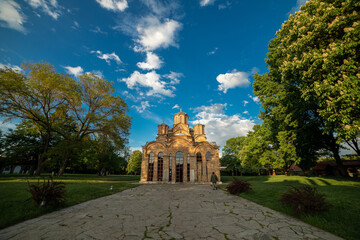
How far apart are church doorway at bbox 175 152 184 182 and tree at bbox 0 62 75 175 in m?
17.9

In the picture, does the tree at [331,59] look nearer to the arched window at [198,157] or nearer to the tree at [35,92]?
the arched window at [198,157]

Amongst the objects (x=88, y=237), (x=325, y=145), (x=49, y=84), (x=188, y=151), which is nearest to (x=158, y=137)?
(x=188, y=151)

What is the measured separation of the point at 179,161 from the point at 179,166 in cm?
75

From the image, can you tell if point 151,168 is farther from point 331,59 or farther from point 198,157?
point 331,59

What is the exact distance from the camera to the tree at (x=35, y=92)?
1692cm

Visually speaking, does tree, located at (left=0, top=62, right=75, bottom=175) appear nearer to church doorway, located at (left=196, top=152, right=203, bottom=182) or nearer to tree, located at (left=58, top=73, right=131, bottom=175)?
tree, located at (left=58, top=73, right=131, bottom=175)

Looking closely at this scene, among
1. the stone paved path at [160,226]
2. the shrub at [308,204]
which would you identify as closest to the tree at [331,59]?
the shrub at [308,204]

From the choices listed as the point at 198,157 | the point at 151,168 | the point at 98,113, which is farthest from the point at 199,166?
the point at 98,113

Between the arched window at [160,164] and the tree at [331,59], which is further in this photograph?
the arched window at [160,164]

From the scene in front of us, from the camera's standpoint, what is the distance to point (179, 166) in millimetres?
22797

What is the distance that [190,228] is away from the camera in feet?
13.4

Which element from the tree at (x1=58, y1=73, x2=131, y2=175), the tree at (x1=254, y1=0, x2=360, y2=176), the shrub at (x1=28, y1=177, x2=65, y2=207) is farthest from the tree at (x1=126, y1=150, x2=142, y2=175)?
the tree at (x1=254, y1=0, x2=360, y2=176)

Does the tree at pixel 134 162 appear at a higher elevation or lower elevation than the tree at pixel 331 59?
lower

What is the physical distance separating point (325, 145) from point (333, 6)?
15.9 metres
